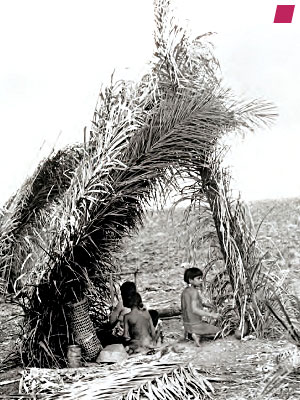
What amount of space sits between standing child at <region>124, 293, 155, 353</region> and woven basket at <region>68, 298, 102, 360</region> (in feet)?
1.45

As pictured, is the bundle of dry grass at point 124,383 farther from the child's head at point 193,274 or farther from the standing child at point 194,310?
the child's head at point 193,274

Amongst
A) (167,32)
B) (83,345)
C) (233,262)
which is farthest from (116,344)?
(167,32)

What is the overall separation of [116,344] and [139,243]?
13.2 metres

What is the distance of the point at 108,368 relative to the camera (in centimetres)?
746

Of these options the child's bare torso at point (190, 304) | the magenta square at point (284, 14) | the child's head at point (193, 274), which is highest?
the magenta square at point (284, 14)

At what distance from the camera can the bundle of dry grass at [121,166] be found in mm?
7848

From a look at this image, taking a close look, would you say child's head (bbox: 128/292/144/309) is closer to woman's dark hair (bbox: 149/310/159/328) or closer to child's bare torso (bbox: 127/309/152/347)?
child's bare torso (bbox: 127/309/152/347)

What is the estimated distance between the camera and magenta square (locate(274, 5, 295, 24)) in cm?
608

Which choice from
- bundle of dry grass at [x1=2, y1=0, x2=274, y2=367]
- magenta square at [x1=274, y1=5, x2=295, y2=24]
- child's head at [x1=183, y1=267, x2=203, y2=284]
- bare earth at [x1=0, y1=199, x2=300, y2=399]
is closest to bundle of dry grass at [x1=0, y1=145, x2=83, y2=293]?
bare earth at [x1=0, y1=199, x2=300, y2=399]

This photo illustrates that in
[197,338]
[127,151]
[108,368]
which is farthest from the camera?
[197,338]

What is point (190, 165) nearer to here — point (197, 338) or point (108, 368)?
point (197, 338)

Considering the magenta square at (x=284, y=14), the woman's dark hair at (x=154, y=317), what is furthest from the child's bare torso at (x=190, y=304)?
the magenta square at (x=284, y=14)

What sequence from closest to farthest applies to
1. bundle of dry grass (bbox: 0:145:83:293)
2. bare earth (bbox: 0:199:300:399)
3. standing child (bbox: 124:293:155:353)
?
bare earth (bbox: 0:199:300:399) < standing child (bbox: 124:293:155:353) < bundle of dry grass (bbox: 0:145:83:293)

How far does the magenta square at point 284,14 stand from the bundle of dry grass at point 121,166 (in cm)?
214
